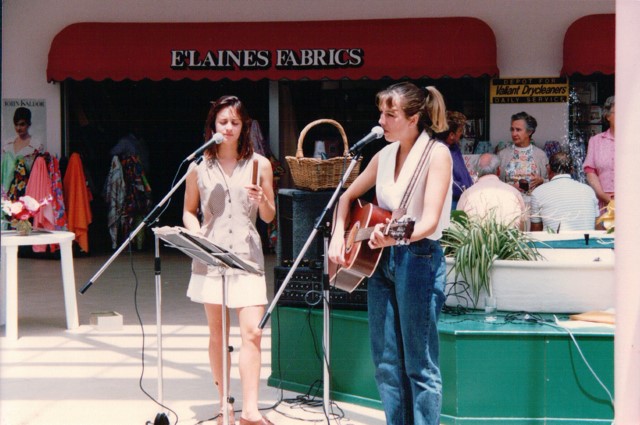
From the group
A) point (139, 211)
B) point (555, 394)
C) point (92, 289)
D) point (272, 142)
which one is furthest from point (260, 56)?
point (555, 394)

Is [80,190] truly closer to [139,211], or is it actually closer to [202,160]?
[139,211]

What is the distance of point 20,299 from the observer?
9.05 meters

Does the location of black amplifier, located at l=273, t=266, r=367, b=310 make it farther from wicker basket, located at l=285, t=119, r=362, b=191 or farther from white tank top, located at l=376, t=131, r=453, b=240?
white tank top, located at l=376, t=131, r=453, b=240

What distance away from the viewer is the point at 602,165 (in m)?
8.41

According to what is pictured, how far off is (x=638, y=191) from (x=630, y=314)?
41cm

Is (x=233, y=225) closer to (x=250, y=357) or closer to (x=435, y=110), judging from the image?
(x=250, y=357)

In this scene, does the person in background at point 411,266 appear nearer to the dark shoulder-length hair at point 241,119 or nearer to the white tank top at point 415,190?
the white tank top at point 415,190

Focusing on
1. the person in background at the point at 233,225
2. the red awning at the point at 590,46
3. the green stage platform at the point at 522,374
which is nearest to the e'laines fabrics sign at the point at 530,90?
the red awning at the point at 590,46

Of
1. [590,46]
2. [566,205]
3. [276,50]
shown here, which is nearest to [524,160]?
[566,205]

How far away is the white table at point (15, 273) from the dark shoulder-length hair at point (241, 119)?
2.77 meters

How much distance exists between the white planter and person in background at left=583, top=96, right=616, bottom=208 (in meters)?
3.43

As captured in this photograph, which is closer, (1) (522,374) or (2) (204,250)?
(2) (204,250)

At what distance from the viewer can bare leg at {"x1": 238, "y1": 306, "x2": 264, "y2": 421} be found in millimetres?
4602

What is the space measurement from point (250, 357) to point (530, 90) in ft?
26.5
